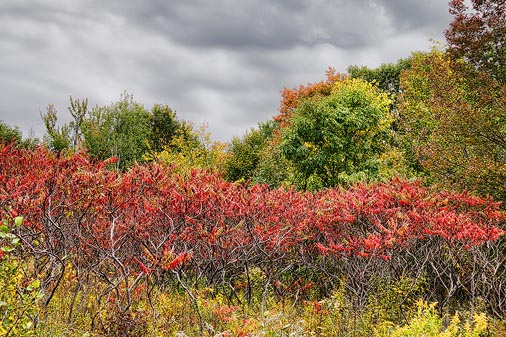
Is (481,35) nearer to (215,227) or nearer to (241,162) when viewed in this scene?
(215,227)

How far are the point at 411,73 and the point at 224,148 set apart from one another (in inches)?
571

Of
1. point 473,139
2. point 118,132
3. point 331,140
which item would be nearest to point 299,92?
point 118,132

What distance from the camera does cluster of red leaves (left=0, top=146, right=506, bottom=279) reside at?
276 inches

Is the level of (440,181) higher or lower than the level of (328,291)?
higher

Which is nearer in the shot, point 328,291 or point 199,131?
point 328,291

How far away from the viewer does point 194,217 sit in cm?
794

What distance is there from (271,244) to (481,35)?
7.48 m

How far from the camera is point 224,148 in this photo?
3478 cm

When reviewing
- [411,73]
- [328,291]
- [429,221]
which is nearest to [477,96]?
[429,221]

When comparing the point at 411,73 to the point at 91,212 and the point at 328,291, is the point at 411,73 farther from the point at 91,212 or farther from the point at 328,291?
the point at 91,212

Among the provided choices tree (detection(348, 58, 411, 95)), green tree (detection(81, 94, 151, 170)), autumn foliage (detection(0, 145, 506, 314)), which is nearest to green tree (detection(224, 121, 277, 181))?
green tree (detection(81, 94, 151, 170))

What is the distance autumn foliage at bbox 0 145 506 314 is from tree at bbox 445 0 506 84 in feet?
11.9

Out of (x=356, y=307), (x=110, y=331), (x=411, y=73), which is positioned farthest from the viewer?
(x=411, y=73)

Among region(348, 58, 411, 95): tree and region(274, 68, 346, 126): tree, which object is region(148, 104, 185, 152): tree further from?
region(348, 58, 411, 95): tree
